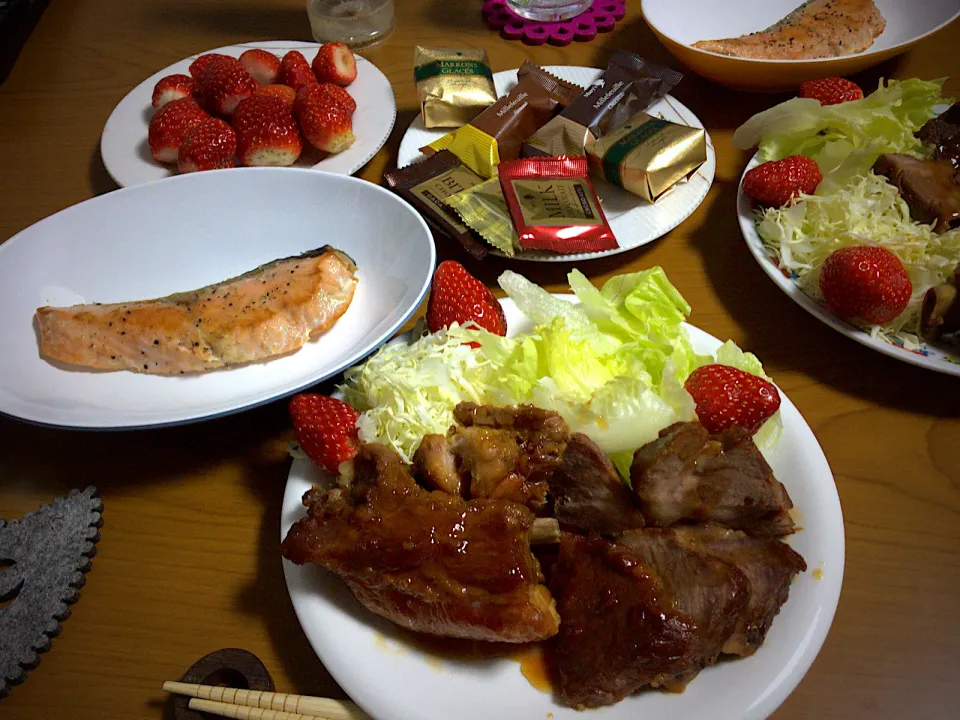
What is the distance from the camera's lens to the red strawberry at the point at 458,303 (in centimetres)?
144

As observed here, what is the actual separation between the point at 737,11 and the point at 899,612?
2257 mm

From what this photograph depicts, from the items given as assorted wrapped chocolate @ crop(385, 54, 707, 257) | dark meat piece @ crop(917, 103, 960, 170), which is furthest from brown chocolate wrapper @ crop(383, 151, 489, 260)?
dark meat piece @ crop(917, 103, 960, 170)

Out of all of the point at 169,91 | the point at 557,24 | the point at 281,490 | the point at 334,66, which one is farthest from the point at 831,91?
the point at 169,91

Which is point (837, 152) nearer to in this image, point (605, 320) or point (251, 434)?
point (605, 320)

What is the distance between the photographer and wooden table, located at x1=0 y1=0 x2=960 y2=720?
1160mm

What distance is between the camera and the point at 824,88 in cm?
207

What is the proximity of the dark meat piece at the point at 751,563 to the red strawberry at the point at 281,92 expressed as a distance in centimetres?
179

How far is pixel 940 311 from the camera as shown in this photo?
4.82 ft

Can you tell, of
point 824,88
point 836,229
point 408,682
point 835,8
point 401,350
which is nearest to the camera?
point 408,682

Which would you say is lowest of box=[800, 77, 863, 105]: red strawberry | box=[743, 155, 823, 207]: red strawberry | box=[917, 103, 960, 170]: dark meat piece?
box=[743, 155, 823, 207]: red strawberry

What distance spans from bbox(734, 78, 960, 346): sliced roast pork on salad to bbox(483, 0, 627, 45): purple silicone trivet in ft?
3.10

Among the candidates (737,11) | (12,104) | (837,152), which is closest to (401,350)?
(837,152)

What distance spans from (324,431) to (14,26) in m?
2.84

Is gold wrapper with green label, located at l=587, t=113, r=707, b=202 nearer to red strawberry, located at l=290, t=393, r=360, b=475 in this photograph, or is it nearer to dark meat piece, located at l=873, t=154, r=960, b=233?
dark meat piece, located at l=873, t=154, r=960, b=233
